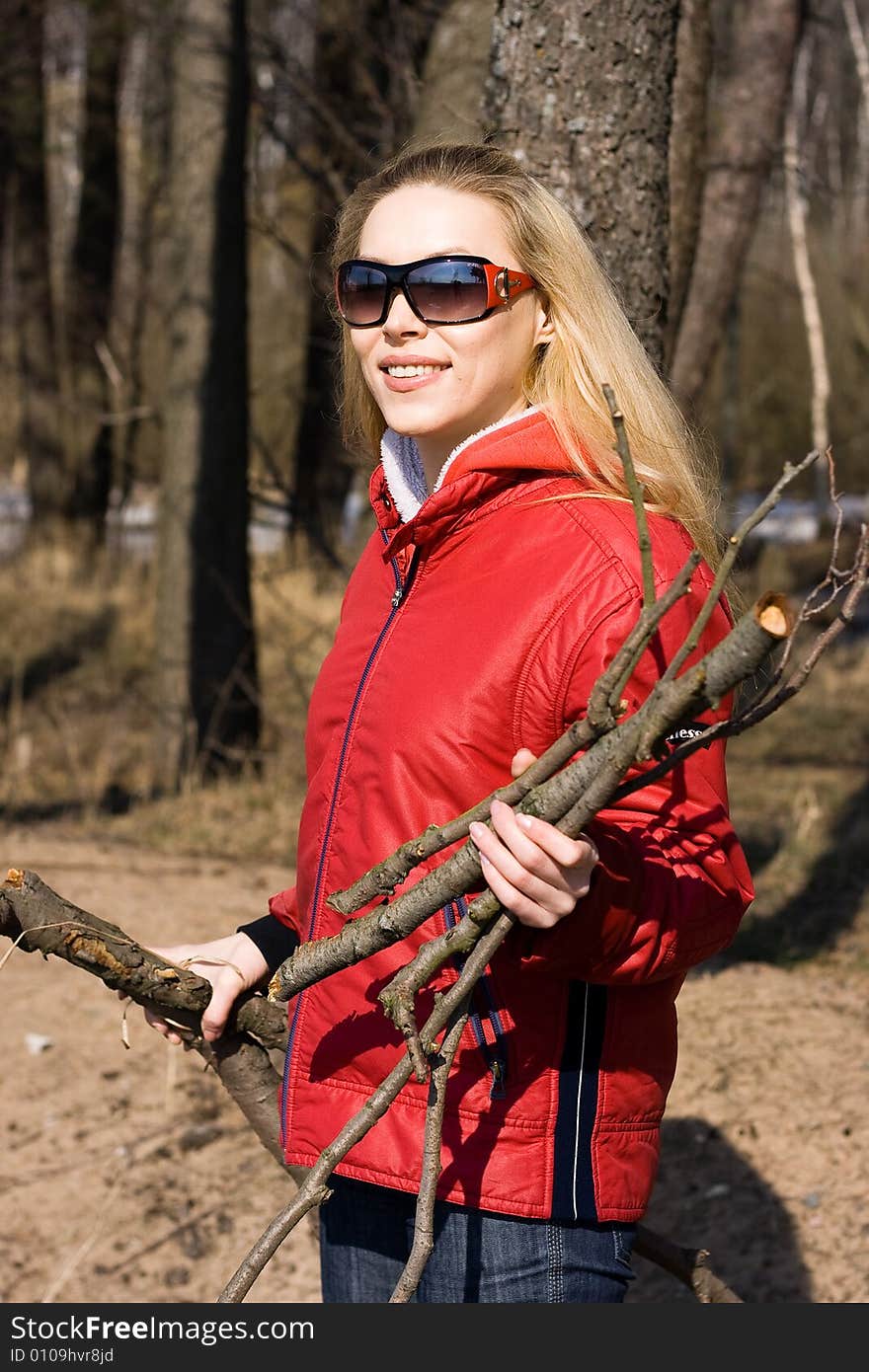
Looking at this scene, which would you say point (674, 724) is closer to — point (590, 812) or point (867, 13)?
point (590, 812)

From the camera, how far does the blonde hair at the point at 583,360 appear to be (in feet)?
5.69

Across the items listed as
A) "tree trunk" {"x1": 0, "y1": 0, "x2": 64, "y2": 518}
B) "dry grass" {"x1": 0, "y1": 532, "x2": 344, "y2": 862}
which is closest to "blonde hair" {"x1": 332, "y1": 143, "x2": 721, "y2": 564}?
"dry grass" {"x1": 0, "y1": 532, "x2": 344, "y2": 862}

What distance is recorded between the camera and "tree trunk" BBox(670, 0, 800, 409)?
21.6 ft

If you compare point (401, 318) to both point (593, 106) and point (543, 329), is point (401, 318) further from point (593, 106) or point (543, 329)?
point (593, 106)

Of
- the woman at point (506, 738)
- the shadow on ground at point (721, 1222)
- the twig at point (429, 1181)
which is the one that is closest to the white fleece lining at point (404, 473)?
the woman at point (506, 738)

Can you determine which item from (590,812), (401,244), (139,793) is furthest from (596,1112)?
(139,793)

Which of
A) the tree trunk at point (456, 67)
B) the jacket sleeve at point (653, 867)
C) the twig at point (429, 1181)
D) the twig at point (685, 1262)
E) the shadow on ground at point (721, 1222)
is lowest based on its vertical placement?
the shadow on ground at point (721, 1222)

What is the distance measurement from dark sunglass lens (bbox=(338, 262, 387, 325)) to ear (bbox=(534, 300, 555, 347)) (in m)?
0.20

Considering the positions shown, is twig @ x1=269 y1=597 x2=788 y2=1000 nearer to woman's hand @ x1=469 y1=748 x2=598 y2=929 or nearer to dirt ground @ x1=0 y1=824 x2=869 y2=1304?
woman's hand @ x1=469 y1=748 x2=598 y2=929

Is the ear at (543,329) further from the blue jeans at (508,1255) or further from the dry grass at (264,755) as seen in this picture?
the dry grass at (264,755)

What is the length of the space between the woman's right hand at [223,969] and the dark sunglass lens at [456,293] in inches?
35.7

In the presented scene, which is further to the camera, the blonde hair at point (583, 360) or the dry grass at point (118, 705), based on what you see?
the dry grass at point (118, 705)

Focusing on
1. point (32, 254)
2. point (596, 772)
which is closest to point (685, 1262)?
point (596, 772)

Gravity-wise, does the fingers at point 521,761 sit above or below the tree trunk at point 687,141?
below
